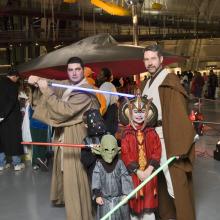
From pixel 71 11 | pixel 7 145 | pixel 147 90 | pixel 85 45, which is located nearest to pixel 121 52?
pixel 85 45

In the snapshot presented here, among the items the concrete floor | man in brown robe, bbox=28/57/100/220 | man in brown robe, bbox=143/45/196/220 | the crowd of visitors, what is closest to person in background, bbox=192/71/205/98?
the concrete floor

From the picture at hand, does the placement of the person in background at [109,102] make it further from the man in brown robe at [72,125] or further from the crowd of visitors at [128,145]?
the man in brown robe at [72,125]

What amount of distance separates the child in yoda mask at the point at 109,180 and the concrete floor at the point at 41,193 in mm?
1087

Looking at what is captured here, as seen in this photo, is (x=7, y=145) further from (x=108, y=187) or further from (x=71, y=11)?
(x=71, y=11)

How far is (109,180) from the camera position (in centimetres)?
294

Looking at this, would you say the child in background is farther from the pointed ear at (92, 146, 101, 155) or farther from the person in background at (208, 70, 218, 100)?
the person in background at (208, 70, 218, 100)

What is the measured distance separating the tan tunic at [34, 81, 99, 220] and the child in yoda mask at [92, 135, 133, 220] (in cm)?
40

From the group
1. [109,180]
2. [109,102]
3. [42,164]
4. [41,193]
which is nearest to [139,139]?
[109,180]

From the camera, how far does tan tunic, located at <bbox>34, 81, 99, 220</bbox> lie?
3211 mm

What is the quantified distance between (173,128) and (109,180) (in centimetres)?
64

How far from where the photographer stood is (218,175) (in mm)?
5105

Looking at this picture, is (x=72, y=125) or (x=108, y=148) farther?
(x=72, y=125)

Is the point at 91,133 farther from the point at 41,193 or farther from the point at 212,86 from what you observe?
the point at 212,86

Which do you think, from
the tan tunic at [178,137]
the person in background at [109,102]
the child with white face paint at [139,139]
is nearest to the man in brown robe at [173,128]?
the tan tunic at [178,137]
